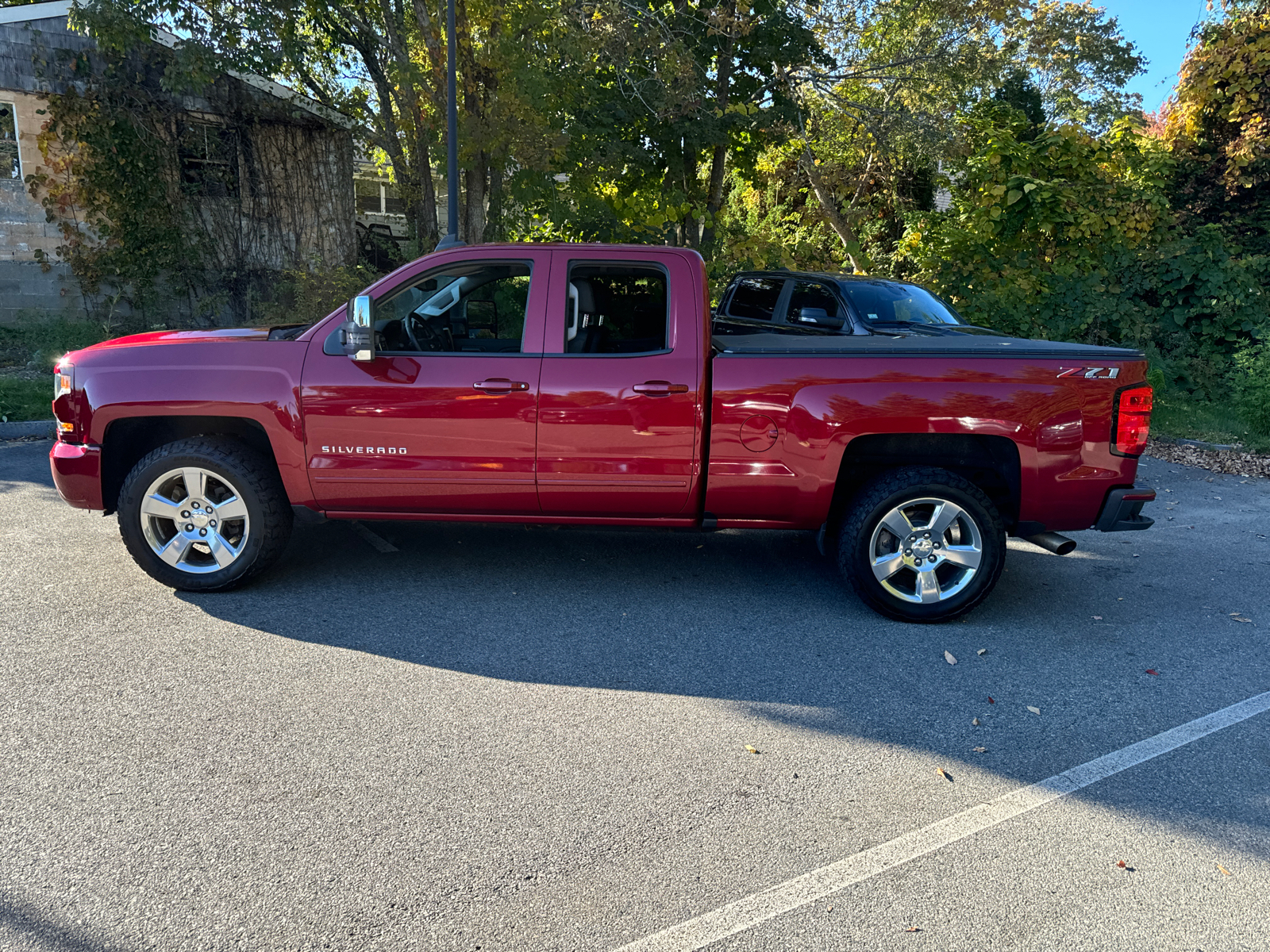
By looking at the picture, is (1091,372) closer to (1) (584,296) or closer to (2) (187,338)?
(1) (584,296)

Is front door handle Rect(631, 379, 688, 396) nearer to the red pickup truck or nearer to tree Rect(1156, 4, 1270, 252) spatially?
the red pickup truck

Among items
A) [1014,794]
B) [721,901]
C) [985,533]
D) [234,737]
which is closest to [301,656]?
[234,737]

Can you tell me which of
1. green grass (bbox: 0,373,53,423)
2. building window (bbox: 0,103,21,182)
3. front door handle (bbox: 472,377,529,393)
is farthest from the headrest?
building window (bbox: 0,103,21,182)

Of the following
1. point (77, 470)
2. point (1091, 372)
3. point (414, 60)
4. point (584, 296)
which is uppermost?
point (414, 60)

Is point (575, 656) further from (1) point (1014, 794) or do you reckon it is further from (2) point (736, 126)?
(2) point (736, 126)

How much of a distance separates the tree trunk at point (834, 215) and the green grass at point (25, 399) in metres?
12.0

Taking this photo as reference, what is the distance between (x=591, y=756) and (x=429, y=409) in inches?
82.9

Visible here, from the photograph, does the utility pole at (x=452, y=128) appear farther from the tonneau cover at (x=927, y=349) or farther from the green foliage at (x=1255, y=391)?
the green foliage at (x=1255, y=391)

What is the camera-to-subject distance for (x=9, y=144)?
1406cm

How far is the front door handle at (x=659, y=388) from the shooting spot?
15.1ft

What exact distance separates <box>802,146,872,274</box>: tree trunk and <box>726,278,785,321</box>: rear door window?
6635 mm

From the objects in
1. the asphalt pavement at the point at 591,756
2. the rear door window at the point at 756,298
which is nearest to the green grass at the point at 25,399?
the asphalt pavement at the point at 591,756

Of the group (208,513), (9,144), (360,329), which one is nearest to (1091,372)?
(360,329)

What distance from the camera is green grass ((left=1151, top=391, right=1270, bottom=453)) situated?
33.6ft
